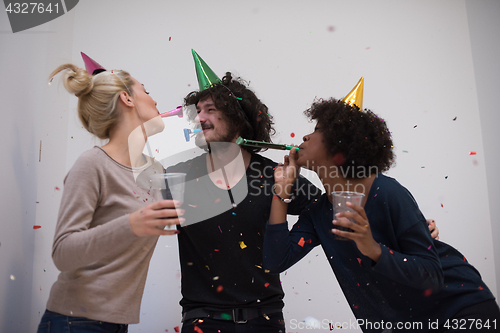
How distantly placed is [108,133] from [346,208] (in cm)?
87

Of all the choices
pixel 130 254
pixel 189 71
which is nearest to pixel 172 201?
pixel 130 254

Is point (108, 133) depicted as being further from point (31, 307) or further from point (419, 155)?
point (419, 155)

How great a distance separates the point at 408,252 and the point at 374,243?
15 cm

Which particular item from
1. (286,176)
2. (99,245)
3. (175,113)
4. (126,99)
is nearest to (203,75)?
(175,113)

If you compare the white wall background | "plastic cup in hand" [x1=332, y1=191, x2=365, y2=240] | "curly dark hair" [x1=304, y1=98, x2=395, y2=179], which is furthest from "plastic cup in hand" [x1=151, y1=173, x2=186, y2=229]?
the white wall background

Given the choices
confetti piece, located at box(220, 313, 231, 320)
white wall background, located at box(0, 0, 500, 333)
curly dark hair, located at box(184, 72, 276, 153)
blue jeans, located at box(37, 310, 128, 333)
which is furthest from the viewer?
white wall background, located at box(0, 0, 500, 333)

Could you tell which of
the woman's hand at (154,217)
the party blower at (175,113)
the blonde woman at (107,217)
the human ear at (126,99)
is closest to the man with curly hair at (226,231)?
the party blower at (175,113)

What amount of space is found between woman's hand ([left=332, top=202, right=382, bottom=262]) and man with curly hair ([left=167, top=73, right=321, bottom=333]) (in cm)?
48

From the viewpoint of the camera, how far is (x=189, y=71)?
191cm

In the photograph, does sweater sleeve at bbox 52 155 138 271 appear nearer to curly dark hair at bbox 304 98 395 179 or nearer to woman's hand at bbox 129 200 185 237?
woman's hand at bbox 129 200 185 237

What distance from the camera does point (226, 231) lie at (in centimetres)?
135

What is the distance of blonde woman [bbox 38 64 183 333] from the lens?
955 mm

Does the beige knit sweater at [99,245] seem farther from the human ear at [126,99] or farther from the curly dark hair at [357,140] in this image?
the curly dark hair at [357,140]

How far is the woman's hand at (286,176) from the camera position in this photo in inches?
47.7
